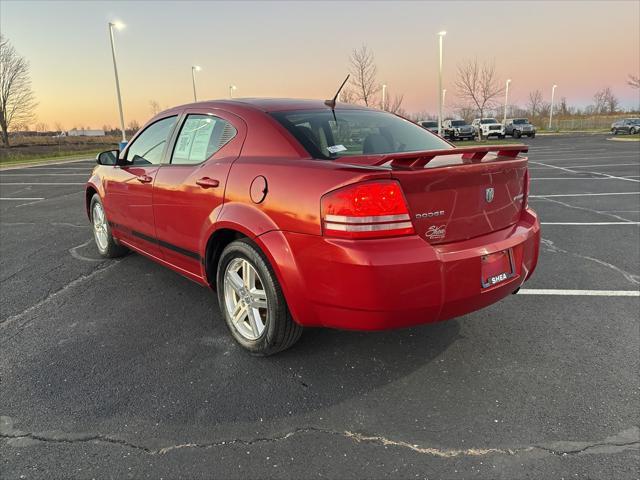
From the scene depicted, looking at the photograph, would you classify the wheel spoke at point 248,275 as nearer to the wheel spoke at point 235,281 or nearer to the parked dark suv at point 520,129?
the wheel spoke at point 235,281

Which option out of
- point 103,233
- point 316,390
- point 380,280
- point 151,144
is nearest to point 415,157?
point 380,280

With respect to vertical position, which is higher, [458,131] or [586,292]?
[458,131]

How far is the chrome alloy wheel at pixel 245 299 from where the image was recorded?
2936 millimetres

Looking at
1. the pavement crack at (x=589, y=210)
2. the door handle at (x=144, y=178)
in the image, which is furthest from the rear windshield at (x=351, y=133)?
the pavement crack at (x=589, y=210)

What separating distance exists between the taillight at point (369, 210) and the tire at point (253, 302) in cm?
65

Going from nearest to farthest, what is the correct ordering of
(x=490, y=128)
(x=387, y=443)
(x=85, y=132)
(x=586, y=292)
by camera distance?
(x=387, y=443)
(x=586, y=292)
(x=490, y=128)
(x=85, y=132)

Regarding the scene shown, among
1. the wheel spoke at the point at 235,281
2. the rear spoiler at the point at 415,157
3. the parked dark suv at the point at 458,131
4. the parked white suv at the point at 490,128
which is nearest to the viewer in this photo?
the rear spoiler at the point at 415,157

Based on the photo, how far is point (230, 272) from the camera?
122 inches

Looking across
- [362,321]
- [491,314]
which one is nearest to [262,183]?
[362,321]

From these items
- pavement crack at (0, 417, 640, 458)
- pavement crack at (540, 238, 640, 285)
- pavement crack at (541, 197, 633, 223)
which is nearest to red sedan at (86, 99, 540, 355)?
pavement crack at (0, 417, 640, 458)

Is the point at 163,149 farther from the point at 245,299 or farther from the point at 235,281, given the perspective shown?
the point at 245,299

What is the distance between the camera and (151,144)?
418 cm

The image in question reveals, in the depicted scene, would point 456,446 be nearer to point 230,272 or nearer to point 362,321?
point 362,321

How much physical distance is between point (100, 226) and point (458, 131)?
3581cm
